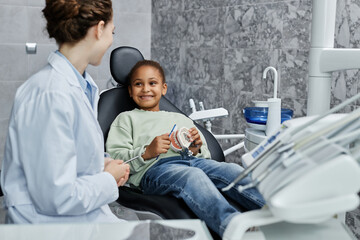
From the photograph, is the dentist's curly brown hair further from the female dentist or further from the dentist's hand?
the dentist's hand

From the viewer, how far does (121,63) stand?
2680 mm

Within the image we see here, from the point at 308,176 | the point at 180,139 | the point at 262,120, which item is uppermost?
the point at 308,176

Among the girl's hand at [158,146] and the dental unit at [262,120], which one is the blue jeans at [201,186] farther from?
the dental unit at [262,120]

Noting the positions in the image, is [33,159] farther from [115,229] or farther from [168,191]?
[168,191]

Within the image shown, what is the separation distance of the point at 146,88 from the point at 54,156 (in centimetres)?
136

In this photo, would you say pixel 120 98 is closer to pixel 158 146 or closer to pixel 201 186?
pixel 158 146

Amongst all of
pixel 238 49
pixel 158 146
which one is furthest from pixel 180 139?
pixel 238 49

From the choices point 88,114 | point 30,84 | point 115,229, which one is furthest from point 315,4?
point 115,229

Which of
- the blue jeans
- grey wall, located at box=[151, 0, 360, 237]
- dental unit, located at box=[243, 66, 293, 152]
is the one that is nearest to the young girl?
the blue jeans

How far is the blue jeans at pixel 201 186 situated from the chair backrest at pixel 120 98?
11.4 inches

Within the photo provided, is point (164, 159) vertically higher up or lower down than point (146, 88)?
lower down

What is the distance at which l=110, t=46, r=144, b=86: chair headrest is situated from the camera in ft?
8.75

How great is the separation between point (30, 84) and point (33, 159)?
0.23 metres

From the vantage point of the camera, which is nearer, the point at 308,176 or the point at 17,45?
the point at 308,176
